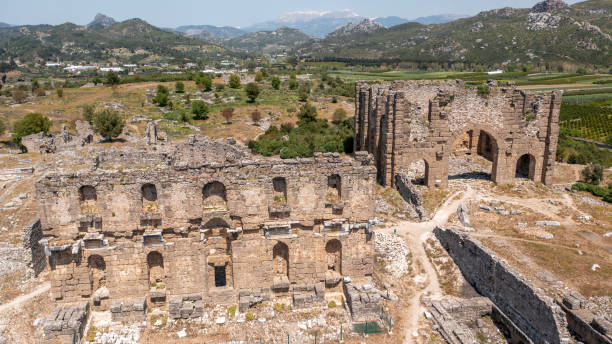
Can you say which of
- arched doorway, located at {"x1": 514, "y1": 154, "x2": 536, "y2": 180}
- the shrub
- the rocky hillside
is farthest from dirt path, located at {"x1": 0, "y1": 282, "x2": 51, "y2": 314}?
the rocky hillside

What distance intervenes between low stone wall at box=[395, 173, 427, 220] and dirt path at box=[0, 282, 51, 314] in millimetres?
18442

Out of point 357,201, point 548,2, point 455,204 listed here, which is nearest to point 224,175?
point 357,201

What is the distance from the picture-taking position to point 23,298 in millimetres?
16734

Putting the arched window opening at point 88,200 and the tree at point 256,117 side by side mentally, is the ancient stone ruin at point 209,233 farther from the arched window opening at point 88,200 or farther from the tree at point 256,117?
the tree at point 256,117

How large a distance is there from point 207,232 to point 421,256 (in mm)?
10324

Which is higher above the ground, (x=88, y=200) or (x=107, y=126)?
(x=88, y=200)

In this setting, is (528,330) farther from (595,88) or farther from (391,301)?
(595,88)

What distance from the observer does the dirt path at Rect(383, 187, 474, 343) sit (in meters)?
15.6

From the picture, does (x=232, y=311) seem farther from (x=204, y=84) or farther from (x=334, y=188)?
(x=204, y=84)

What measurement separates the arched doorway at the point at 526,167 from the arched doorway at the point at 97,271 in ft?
84.4

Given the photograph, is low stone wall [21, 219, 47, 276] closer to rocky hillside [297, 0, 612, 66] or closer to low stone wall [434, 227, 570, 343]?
low stone wall [434, 227, 570, 343]

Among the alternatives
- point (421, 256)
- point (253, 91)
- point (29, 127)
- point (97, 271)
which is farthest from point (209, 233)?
point (253, 91)

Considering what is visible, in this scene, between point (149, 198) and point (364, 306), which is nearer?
point (364, 306)

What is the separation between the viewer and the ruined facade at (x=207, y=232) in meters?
14.8
